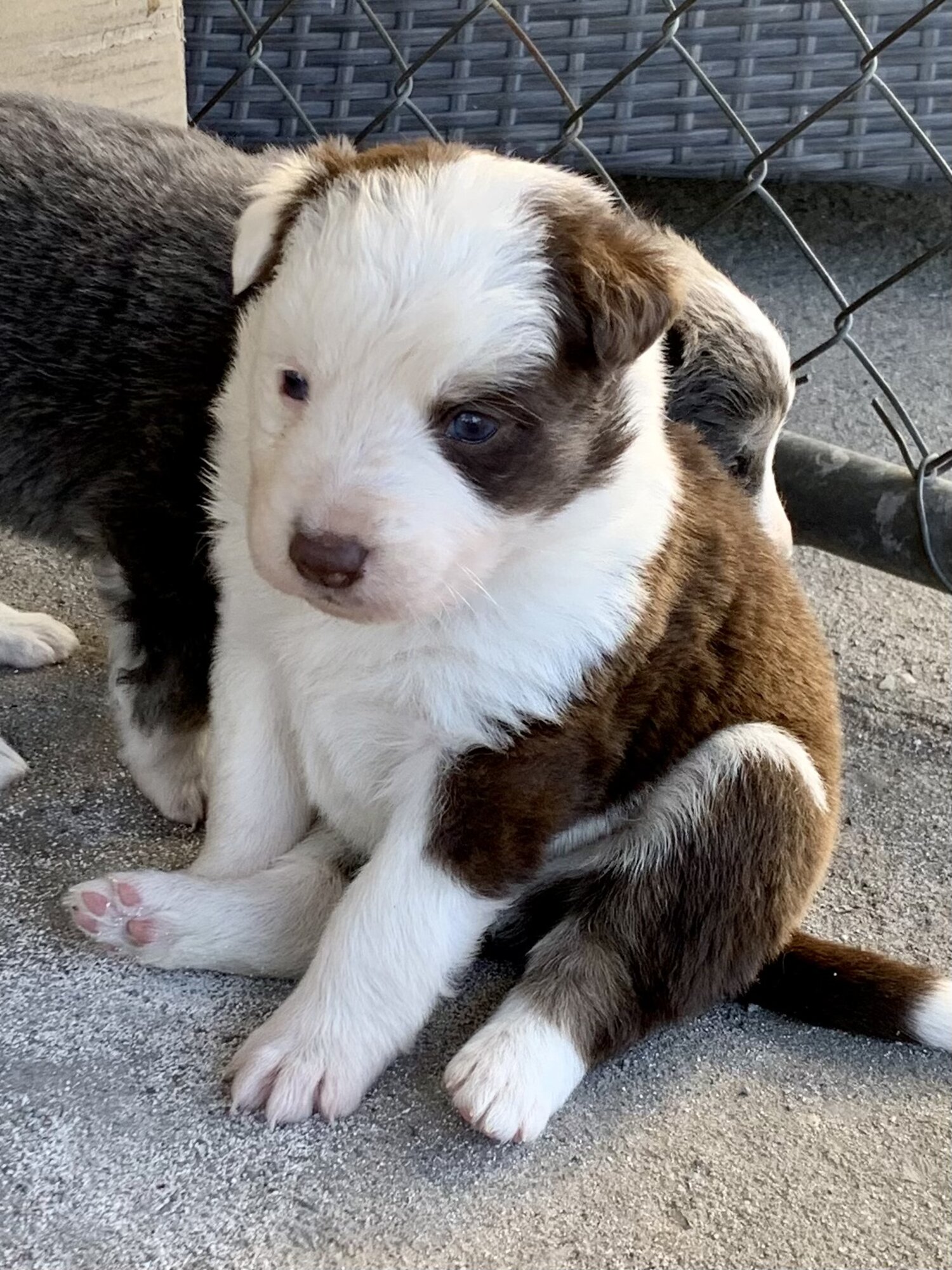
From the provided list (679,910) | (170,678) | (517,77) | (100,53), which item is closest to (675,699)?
(679,910)

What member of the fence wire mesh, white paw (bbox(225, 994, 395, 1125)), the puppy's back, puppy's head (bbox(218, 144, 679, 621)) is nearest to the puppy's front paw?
white paw (bbox(225, 994, 395, 1125))

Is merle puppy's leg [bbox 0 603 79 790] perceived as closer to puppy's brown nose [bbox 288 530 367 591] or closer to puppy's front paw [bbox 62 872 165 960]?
puppy's front paw [bbox 62 872 165 960]

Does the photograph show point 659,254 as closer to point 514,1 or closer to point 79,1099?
point 79,1099

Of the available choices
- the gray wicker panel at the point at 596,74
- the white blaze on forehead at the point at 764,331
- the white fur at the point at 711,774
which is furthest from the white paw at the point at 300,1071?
the gray wicker panel at the point at 596,74

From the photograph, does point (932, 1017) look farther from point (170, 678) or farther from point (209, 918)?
point (170, 678)

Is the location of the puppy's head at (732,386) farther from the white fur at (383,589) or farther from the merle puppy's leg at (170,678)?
the merle puppy's leg at (170,678)
